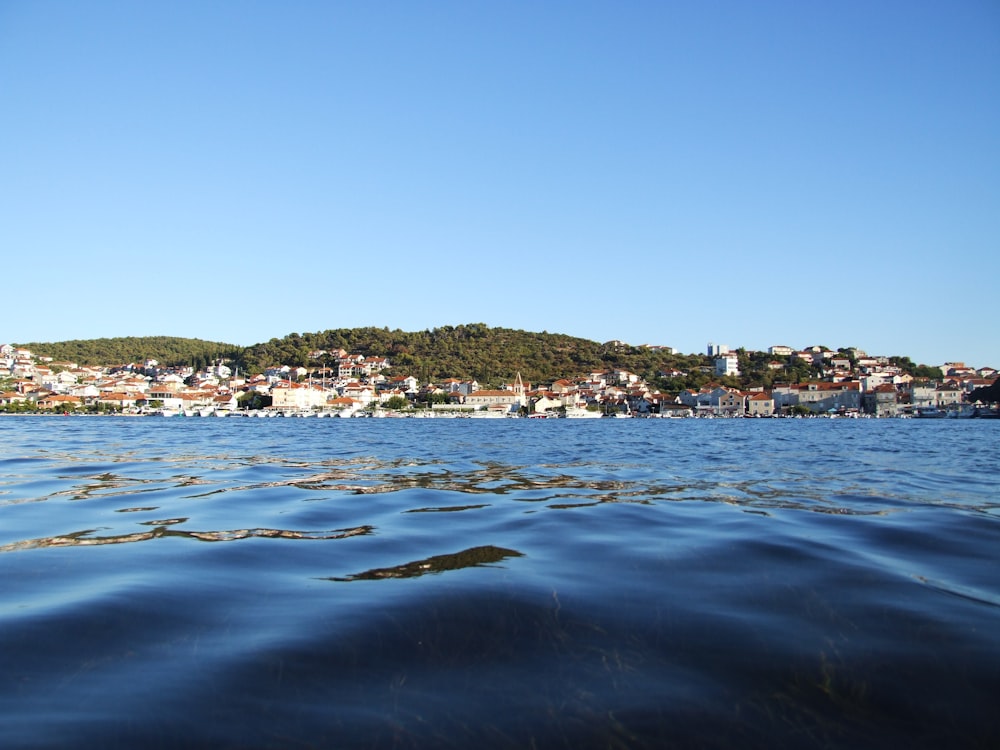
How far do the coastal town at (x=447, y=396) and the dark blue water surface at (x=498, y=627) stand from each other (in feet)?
314

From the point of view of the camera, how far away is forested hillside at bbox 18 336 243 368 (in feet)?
514

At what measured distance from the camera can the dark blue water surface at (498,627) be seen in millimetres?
2338

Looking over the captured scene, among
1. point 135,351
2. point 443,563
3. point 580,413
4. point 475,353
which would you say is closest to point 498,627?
point 443,563

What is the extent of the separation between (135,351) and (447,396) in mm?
94828

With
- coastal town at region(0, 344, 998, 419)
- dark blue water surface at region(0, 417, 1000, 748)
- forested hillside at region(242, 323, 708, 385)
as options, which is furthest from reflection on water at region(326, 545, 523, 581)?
forested hillside at region(242, 323, 708, 385)

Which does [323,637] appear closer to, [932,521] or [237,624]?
[237,624]

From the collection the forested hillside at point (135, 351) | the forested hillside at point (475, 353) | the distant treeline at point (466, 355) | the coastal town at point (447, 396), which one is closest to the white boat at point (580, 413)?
the coastal town at point (447, 396)

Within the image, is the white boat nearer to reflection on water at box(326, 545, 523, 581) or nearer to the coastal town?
the coastal town

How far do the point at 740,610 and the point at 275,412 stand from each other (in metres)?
104

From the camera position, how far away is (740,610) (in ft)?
11.7

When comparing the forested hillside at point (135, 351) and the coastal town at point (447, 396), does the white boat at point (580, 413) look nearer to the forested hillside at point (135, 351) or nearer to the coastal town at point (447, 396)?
the coastal town at point (447, 396)

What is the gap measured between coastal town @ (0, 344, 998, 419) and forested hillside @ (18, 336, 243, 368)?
15.8m

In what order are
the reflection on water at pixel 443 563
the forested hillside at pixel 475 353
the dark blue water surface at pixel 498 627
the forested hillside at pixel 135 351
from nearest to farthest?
the dark blue water surface at pixel 498 627, the reflection on water at pixel 443 563, the forested hillside at pixel 475 353, the forested hillside at pixel 135 351

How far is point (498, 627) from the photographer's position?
329 centimetres
